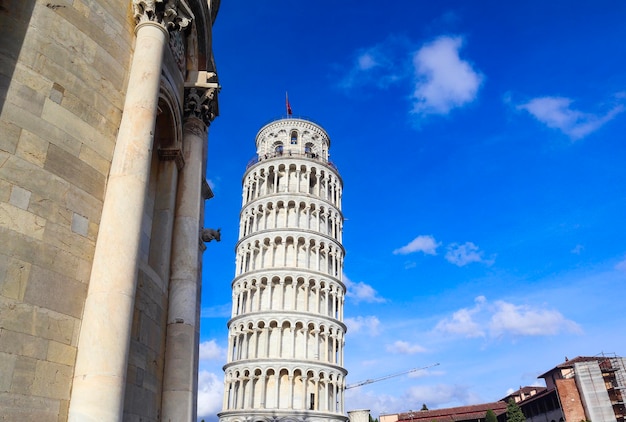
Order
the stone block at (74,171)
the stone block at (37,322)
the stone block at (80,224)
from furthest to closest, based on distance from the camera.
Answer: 1. the stone block at (80,224)
2. the stone block at (74,171)
3. the stone block at (37,322)

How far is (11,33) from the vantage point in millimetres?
7492

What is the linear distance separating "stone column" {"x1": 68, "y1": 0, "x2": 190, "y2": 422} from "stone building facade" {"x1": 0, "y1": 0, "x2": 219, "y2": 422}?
2cm

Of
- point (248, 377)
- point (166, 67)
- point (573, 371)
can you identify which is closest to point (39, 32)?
point (166, 67)

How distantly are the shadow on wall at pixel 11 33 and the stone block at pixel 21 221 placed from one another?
147 centimetres

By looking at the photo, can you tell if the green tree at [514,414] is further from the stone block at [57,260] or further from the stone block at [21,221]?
the stone block at [21,221]

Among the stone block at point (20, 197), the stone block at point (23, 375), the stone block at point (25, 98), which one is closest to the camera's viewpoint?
the stone block at point (23, 375)

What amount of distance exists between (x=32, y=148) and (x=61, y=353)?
9.59ft

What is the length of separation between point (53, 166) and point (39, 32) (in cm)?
219

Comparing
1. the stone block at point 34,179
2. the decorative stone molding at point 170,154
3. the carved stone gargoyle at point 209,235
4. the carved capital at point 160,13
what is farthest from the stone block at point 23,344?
the carved stone gargoyle at point 209,235

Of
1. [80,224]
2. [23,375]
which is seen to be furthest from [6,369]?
[80,224]

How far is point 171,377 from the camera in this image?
10.1 meters

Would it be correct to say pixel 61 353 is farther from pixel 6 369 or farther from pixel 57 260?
pixel 57 260

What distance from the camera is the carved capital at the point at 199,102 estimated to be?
12.6m

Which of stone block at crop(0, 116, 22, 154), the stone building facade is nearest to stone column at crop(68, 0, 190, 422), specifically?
the stone building facade
